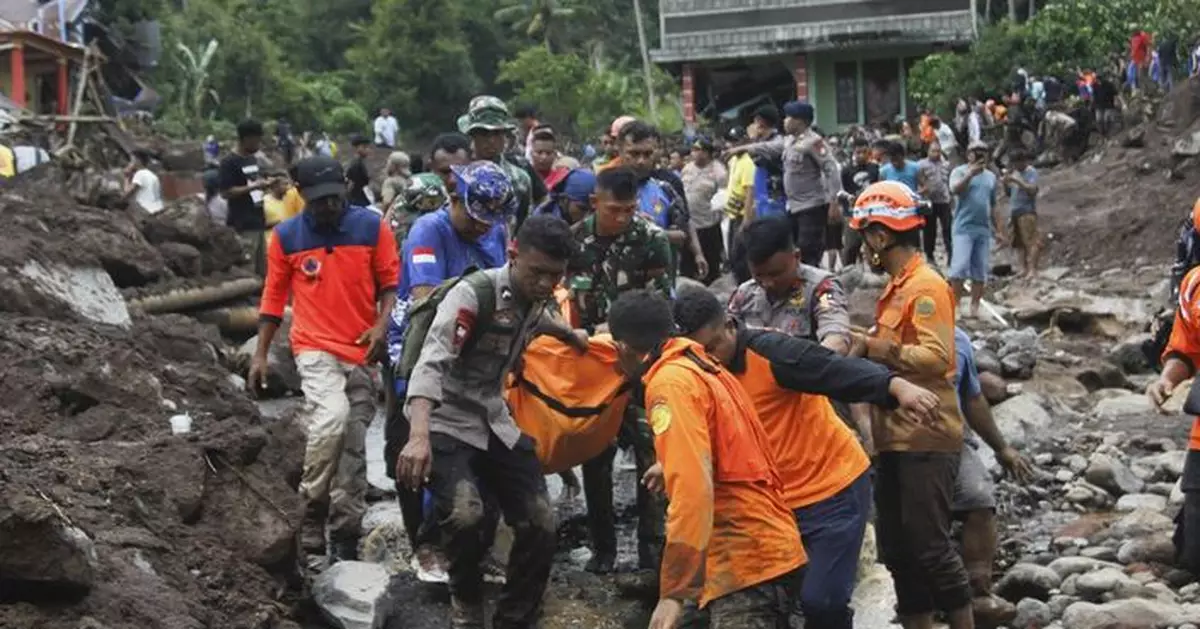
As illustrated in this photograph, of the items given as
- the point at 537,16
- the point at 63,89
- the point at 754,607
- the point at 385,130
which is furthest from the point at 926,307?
the point at 537,16

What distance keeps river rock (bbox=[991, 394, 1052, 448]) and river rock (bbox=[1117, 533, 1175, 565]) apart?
2.42 meters

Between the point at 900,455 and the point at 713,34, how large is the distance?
3902cm

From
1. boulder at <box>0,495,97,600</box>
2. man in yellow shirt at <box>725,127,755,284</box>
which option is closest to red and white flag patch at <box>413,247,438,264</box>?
boulder at <box>0,495,97,600</box>

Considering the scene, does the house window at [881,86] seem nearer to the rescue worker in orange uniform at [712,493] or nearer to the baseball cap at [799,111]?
the baseball cap at [799,111]

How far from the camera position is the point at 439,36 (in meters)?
54.2

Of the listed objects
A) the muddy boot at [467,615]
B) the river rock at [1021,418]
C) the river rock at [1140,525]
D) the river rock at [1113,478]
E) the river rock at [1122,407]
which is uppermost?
the muddy boot at [467,615]

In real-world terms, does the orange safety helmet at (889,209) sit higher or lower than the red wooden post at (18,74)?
higher

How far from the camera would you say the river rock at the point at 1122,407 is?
11602 millimetres

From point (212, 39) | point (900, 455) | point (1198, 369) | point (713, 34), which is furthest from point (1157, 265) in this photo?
point (212, 39)

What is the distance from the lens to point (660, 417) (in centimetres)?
454

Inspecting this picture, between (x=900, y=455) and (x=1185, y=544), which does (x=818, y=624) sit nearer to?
(x=900, y=455)

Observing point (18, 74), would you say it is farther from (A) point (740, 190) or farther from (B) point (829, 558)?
(B) point (829, 558)

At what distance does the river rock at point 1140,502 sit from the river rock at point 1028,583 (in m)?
1.56

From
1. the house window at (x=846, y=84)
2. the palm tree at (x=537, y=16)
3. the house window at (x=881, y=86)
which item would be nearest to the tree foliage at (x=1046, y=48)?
the house window at (x=881, y=86)
